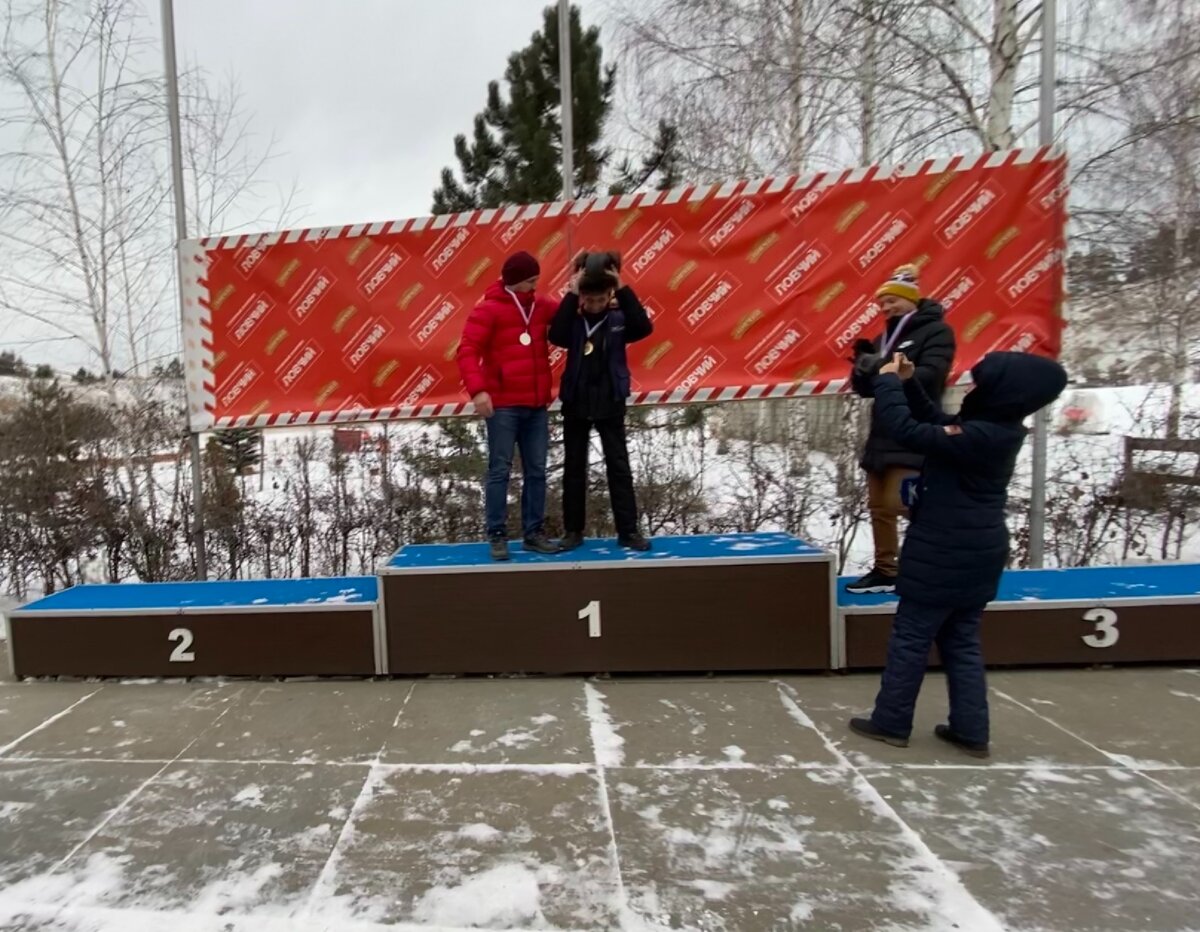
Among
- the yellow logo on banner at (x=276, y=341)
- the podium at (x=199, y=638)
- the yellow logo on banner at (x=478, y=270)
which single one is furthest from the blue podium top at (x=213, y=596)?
the yellow logo on banner at (x=478, y=270)

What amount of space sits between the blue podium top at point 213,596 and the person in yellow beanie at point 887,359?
9.97 feet

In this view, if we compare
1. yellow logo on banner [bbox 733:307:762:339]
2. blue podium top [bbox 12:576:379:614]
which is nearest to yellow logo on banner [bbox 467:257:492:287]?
yellow logo on banner [bbox 733:307:762:339]

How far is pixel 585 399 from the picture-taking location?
4.40m

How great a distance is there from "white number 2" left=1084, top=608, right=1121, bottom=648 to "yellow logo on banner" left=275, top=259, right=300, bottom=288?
569cm

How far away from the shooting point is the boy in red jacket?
4.36 metres

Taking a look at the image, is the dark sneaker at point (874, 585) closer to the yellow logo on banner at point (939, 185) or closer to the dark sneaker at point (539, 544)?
the dark sneaker at point (539, 544)

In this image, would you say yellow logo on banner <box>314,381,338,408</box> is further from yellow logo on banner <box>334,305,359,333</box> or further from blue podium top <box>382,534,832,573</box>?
blue podium top <box>382,534,832,573</box>

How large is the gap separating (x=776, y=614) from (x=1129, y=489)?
4.08 meters

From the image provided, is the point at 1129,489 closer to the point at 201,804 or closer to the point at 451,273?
the point at 451,273

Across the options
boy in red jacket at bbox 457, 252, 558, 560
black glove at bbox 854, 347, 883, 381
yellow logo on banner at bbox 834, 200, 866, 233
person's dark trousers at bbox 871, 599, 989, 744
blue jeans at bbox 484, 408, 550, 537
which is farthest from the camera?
yellow logo on banner at bbox 834, 200, 866, 233

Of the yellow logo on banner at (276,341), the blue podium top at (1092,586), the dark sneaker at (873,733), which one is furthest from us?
the yellow logo on banner at (276,341)

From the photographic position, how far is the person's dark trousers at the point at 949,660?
315cm

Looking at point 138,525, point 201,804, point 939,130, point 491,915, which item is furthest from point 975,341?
point 138,525

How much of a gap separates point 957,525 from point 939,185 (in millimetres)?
2797
